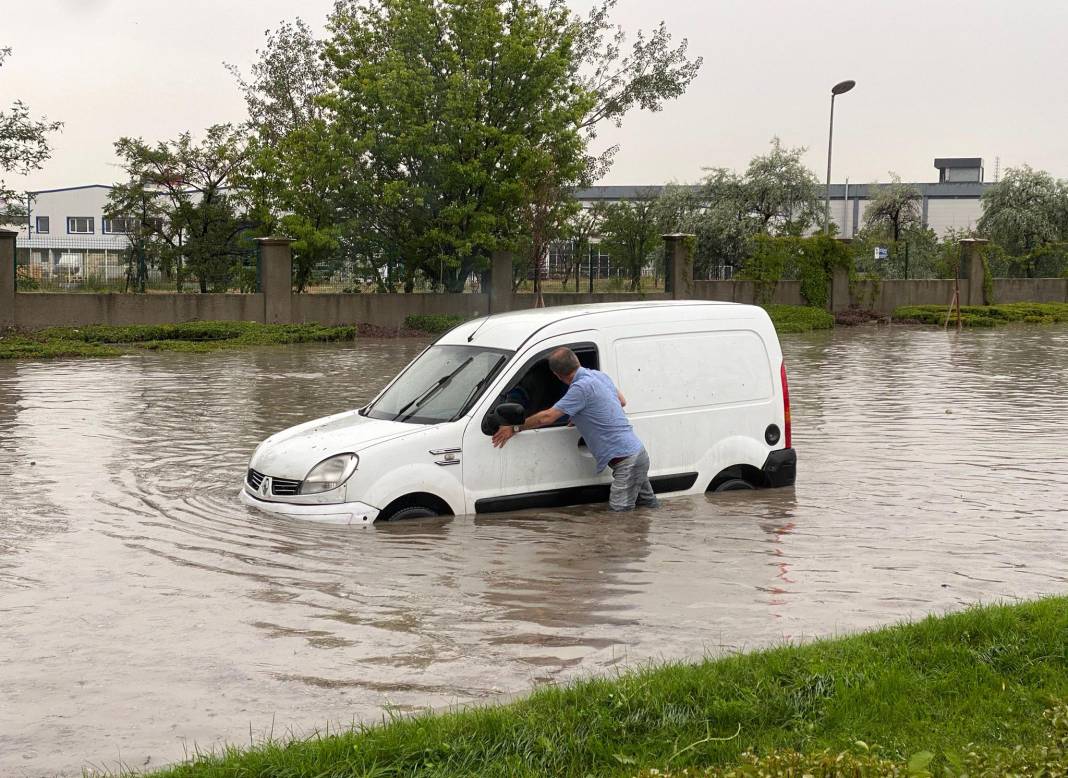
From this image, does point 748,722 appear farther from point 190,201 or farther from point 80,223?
point 80,223

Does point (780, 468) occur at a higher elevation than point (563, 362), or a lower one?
lower

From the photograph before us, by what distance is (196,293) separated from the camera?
3431cm

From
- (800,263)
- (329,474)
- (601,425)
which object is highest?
(800,263)

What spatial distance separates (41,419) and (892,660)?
1316cm

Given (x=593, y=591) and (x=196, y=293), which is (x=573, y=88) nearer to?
(x=196, y=293)

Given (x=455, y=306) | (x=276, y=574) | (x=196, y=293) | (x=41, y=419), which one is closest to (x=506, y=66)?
(x=455, y=306)

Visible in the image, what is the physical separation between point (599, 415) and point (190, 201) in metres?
33.9

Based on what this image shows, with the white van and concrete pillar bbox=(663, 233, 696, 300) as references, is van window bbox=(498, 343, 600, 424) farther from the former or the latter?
concrete pillar bbox=(663, 233, 696, 300)

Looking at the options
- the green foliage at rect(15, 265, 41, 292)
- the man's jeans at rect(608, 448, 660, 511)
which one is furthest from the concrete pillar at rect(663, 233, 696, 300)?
the man's jeans at rect(608, 448, 660, 511)

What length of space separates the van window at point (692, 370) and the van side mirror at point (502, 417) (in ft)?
3.54

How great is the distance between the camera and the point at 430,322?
36844 millimetres

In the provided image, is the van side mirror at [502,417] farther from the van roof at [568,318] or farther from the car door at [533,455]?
the van roof at [568,318]

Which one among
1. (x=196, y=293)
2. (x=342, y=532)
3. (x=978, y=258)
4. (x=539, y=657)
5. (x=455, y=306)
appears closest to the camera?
(x=539, y=657)

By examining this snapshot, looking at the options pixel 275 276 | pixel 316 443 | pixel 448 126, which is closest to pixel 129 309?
pixel 275 276
